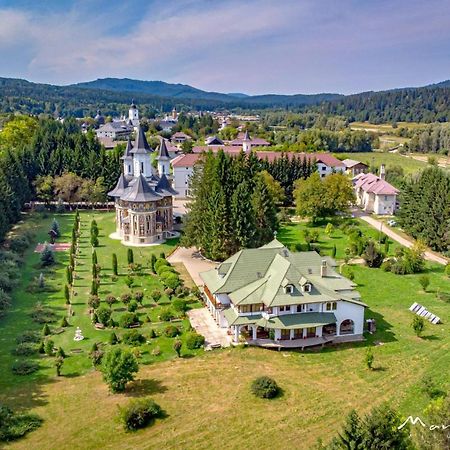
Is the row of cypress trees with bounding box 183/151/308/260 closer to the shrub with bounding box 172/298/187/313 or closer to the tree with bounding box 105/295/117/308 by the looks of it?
the shrub with bounding box 172/298/187/313

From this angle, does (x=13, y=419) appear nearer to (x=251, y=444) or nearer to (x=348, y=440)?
(x=251, y=444)

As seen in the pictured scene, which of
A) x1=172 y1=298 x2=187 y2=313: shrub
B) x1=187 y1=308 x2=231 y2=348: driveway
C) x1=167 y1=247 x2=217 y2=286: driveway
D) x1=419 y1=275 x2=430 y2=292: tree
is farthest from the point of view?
x1=167 y1=247 x2=217 y2=286: driveway

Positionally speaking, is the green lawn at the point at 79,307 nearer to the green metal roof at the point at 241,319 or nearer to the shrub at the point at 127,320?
the shrub at the point at 127,320

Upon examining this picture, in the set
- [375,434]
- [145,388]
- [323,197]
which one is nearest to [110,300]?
[145,388]

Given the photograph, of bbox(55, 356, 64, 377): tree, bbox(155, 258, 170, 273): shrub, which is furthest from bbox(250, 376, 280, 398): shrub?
bbox(155, 258, 170, 273): shrub

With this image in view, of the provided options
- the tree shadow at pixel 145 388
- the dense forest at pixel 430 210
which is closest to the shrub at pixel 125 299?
the tree shadow at pixel 145 388

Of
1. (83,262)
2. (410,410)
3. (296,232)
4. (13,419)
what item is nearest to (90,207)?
(83,262)
